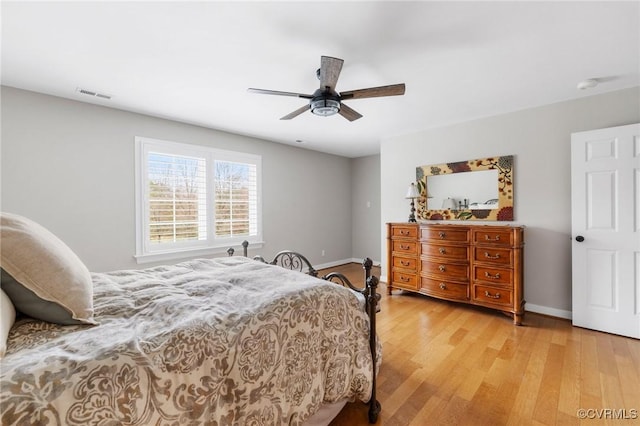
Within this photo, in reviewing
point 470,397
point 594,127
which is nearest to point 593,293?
point 594,127

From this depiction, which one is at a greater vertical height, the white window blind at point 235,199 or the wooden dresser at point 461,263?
the white window blind at point 235,199

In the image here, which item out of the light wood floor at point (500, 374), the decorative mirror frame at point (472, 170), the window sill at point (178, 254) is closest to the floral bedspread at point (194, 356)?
the light wood floor at point (500, 374)

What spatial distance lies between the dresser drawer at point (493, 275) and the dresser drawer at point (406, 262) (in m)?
0.75

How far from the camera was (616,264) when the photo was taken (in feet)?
8.71

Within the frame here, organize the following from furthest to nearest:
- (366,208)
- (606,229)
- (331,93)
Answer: (366,208)
(606,229)
(331,93)

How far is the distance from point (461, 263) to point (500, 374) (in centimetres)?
148

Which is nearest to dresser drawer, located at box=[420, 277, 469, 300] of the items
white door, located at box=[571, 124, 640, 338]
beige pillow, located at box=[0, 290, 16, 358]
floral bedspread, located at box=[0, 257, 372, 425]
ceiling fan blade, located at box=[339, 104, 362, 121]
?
white door, located at box=[571, 124, 640, 338]

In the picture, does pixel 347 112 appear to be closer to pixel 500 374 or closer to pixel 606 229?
pixel 500 374

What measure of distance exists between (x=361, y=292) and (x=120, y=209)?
123 inches

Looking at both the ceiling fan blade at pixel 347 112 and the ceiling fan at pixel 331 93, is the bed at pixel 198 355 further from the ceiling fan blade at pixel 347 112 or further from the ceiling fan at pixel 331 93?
the ceiling fan blade at pixel 347 112

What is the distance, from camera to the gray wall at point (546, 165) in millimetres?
2891

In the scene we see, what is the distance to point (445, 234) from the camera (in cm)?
346

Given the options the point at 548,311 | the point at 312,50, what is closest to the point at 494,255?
the point at 548,311

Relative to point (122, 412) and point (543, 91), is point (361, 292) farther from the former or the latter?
point (543, 91)
